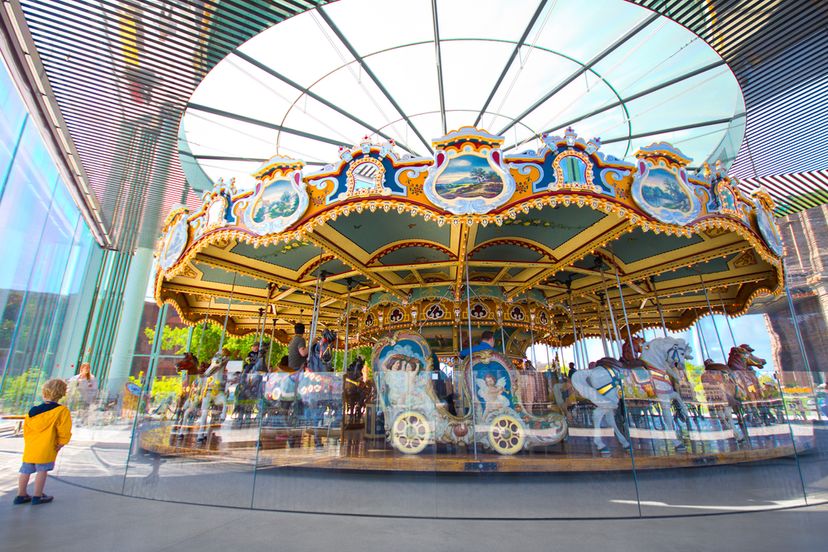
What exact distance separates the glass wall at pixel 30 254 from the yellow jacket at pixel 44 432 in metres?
6.44

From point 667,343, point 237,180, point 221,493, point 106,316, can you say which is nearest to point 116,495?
point 221,493

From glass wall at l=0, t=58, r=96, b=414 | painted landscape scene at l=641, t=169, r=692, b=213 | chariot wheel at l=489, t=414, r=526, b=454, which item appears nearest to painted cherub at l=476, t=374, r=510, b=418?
chariot wheel at l=489, t=414, r=526, b=454

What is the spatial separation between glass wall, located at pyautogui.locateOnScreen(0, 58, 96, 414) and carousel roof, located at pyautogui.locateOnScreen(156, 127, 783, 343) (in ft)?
12.5

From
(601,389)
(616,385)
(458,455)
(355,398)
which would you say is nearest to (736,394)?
(616,385)

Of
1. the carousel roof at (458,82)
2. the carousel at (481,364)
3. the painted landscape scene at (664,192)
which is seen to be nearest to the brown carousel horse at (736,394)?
the carousel at (481,364)

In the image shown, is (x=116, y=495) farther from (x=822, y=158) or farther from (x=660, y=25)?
(x=822, y=158)

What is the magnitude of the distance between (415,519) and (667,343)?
549 centimetres

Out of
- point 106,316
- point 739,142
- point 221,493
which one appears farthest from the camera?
point 106,316

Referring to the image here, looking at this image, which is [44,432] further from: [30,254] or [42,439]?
[30,254]

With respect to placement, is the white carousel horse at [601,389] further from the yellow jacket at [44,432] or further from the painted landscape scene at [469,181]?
the yellow jacket at [44,432]

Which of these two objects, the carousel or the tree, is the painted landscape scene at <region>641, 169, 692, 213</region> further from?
the tree

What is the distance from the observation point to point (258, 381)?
585 centimetres

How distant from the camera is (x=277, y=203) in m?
5.94

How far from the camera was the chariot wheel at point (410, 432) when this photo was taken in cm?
550
